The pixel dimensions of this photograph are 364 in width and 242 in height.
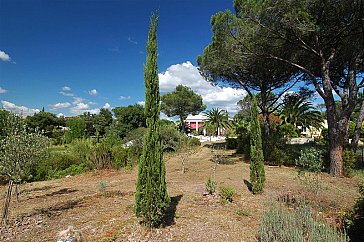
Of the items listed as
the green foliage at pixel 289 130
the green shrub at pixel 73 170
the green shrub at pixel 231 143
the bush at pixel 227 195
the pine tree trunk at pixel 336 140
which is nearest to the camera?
the bush at pixel 227 195

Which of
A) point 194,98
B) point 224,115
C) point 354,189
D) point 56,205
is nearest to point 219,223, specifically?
point 56,205

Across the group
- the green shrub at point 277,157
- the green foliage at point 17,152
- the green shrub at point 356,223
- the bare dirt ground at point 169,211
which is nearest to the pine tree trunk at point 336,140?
the bare dirt ground at point 169,211

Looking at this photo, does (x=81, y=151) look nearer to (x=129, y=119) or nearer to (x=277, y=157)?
(x=277, y=157)

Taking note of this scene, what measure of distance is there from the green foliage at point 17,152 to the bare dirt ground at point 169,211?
1.04 metres

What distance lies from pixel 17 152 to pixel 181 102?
29199 millimetres

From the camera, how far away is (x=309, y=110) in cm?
2558

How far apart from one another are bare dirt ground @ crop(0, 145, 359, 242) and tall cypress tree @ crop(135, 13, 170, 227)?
0.38m

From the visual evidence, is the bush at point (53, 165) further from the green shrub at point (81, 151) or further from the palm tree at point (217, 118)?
Result: the palm tree at point (217, 118)

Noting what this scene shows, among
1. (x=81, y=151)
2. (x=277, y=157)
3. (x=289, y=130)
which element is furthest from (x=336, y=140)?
(x=289, y=130)

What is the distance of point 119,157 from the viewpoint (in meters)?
11.6

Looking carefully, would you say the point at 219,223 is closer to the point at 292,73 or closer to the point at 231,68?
the point at 231,68

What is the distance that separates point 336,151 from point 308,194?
13.8 feet

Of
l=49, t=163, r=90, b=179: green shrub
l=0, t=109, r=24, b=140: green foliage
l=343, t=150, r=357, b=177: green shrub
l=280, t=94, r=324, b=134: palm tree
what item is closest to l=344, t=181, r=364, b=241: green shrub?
l=343, t=150, r=357, b=177: green shrub

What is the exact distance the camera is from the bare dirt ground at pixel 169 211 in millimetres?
3709
